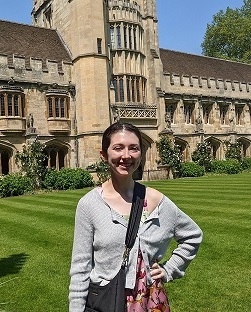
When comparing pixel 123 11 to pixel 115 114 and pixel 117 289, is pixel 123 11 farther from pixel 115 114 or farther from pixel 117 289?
pixel 117 289

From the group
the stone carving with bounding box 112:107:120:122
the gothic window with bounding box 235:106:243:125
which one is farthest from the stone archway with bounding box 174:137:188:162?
the gothic window with bounding box 235:106:243:125

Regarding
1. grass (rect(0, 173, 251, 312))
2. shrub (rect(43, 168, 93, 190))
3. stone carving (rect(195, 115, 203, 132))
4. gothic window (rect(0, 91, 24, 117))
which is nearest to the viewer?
grass (rect(0, 173, 251, 312))

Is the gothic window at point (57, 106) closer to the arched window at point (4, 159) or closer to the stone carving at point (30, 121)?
the stone carving at point (30, 121)

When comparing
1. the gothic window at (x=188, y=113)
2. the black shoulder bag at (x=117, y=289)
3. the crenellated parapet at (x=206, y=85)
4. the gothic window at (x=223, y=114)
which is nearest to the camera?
the black shoulder bag at (x=117, y=289)

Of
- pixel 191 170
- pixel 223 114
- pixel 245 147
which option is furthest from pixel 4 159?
pixel 245 147

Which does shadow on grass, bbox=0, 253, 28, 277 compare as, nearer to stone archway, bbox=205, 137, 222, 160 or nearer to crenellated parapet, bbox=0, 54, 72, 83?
crenellated parapet, bbox=0, 54, 72, 83

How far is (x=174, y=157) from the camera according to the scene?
24.5m

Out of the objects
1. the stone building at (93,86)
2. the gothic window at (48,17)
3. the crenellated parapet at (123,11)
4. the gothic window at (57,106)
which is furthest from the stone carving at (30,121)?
the gothic window at (48,17)

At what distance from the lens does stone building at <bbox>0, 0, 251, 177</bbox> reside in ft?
71.4

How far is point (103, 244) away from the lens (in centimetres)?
215

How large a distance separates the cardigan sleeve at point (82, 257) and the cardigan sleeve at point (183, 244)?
0.48m

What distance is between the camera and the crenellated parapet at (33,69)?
69.7ft

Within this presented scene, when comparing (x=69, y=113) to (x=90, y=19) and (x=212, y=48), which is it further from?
(x=212, y=48)

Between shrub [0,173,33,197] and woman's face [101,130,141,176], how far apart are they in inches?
633
